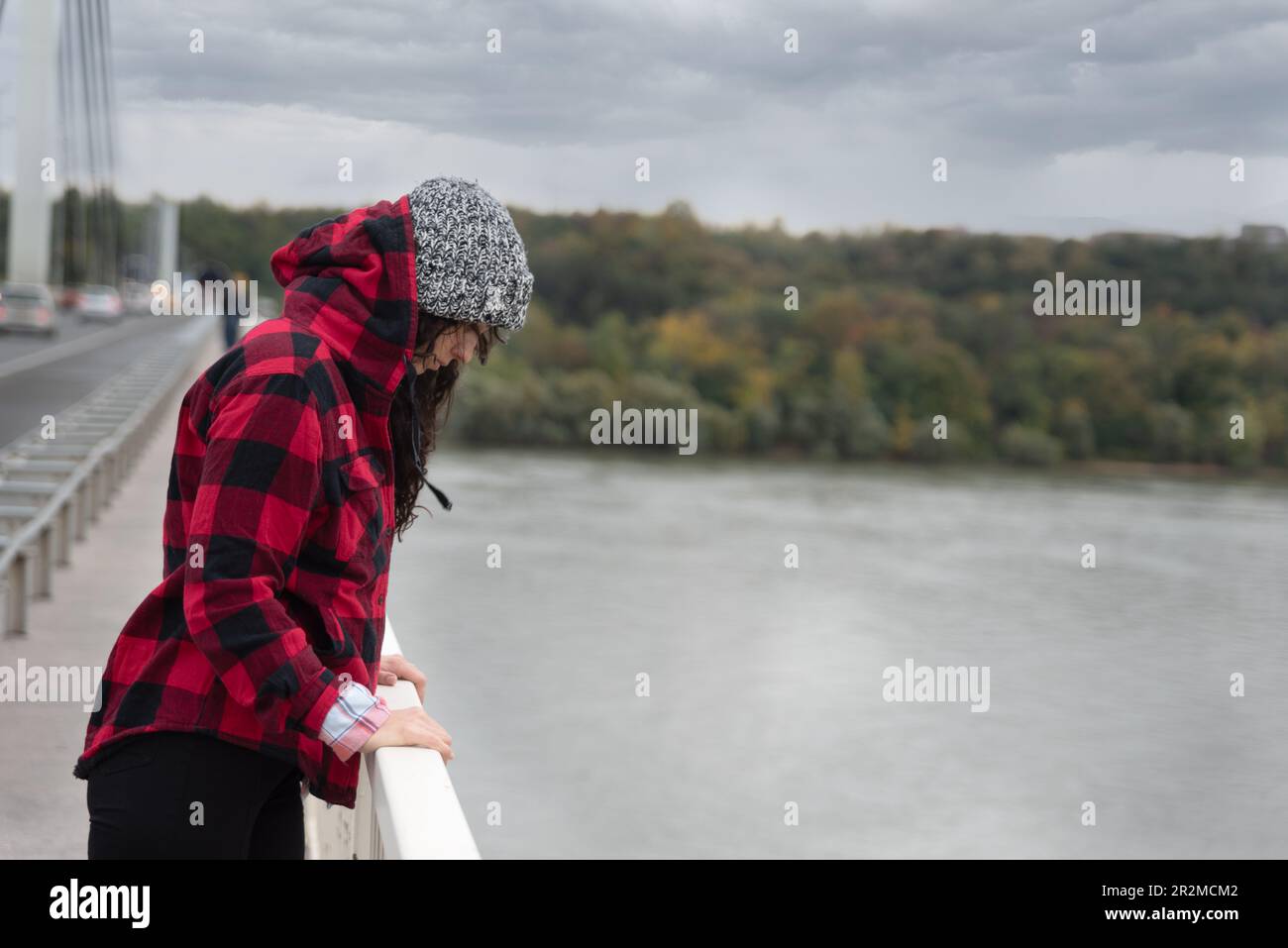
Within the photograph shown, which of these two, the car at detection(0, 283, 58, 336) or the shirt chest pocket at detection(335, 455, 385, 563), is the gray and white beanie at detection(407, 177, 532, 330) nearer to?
the shirt chest pocket at detection(335, 455, 385, 563)

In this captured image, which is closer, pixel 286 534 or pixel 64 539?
pixel 286 534

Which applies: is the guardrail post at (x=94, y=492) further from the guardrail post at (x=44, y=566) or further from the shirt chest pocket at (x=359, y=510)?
the shirt chest pocket at (x=359, y=510)

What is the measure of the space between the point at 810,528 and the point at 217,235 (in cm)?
2572

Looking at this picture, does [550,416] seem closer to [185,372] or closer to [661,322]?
[661,322]

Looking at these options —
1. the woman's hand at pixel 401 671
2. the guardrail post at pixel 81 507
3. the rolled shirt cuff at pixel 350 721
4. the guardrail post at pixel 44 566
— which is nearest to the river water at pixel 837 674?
the guardrail post at pixel 81 507

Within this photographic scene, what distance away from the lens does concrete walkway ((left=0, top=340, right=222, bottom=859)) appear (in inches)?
150

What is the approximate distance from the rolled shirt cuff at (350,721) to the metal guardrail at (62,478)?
180 inches

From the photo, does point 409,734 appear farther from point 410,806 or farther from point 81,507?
point 81,507

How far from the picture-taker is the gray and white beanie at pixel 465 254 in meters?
1.57

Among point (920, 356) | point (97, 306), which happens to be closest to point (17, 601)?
point (97, 306)

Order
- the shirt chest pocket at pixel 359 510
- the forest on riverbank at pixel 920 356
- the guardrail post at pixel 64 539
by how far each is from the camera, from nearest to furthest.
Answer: the shirt chest pocket at pixel 359 510, the guardrail post at pixel 64 539, the forest on riverbank at pixel 920 356

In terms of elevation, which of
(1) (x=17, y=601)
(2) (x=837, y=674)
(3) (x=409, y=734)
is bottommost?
(2) (x=837, y=674)

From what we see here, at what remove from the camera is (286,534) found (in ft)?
4.84

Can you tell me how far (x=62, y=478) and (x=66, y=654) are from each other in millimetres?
3433
